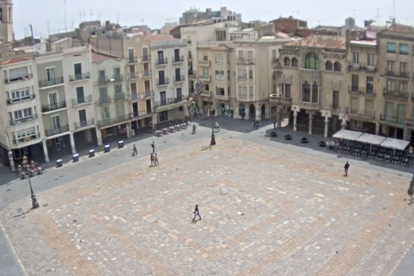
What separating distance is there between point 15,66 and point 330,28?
63017 millimetres

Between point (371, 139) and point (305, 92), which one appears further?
point (305, 92)

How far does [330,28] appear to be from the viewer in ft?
313

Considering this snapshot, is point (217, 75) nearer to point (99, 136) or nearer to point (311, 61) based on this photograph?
point (311, 61)

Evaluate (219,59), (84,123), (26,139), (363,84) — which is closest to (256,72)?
(219,59)

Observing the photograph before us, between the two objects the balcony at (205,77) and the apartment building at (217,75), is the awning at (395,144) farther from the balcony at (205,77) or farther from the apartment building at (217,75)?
the balcony at (205,77)

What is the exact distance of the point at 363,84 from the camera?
63438 mm

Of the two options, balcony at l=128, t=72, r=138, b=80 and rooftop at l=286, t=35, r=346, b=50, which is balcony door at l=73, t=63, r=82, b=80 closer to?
balcony at l=128, t=72, r=138, b=80

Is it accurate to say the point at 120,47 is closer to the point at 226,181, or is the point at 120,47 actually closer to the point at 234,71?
the point at 234,71

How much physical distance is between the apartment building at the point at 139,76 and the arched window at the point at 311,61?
24454 mm

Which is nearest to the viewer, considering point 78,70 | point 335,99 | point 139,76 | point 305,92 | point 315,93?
point 78,70

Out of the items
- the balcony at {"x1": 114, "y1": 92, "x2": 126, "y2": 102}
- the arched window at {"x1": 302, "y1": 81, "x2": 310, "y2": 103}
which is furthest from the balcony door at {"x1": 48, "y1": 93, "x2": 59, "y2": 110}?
the arched window at {"x1": 302, "y1": 81, "x2": 310, "y2": 103}

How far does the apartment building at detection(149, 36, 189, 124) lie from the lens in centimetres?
7550

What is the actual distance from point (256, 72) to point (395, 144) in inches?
1075

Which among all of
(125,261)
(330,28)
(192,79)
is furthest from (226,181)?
(330,28)
